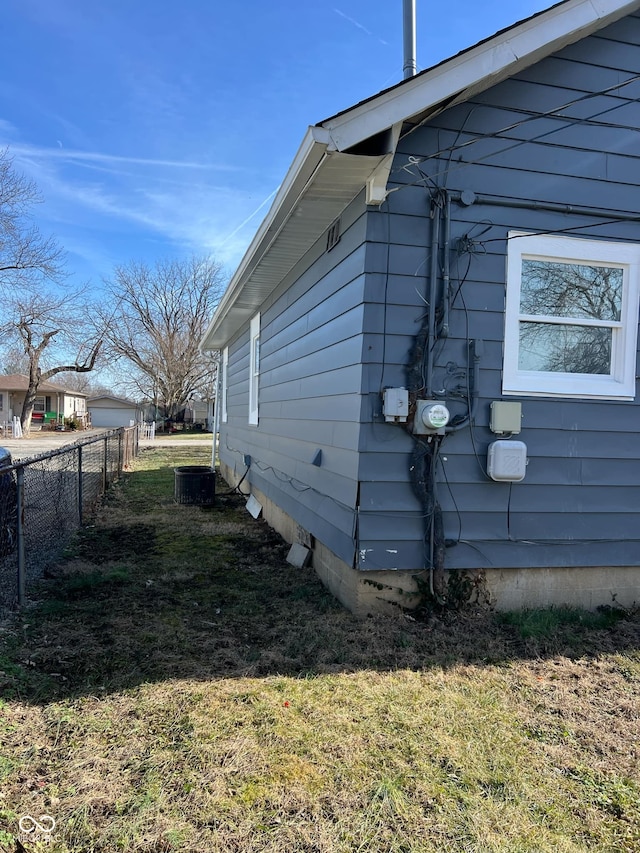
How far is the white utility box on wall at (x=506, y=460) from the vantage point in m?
3.41

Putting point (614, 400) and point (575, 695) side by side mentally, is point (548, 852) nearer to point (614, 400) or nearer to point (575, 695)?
point (575, 695)

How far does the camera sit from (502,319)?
11.6ft

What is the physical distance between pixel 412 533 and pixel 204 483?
518 centimetres

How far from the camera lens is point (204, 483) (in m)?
8.02

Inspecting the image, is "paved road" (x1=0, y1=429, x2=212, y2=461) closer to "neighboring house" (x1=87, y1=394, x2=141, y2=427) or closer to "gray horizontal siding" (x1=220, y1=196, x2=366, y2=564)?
"gray horizontal siding" (x1=220, y1=196, x2=366, y2=564)

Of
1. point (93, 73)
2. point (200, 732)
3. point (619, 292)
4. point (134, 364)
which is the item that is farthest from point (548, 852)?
point (134, 364)

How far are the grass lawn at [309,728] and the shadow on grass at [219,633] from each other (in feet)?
0.05

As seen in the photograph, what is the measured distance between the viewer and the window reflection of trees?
12.0 feet

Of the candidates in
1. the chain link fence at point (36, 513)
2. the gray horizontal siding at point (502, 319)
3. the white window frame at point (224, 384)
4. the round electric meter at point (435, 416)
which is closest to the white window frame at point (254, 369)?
the chain link fence at point (36, 513)

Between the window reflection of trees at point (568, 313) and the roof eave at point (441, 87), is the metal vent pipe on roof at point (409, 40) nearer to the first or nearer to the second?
the roof eave at point (441, 87)

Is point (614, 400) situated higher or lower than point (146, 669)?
higher

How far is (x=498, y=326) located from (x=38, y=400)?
47900 millimetres

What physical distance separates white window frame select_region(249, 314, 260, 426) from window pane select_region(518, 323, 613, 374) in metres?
4.58

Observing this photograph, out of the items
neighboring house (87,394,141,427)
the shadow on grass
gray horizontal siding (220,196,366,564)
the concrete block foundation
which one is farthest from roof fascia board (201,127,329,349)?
neighboring house (87,394,141,427)
